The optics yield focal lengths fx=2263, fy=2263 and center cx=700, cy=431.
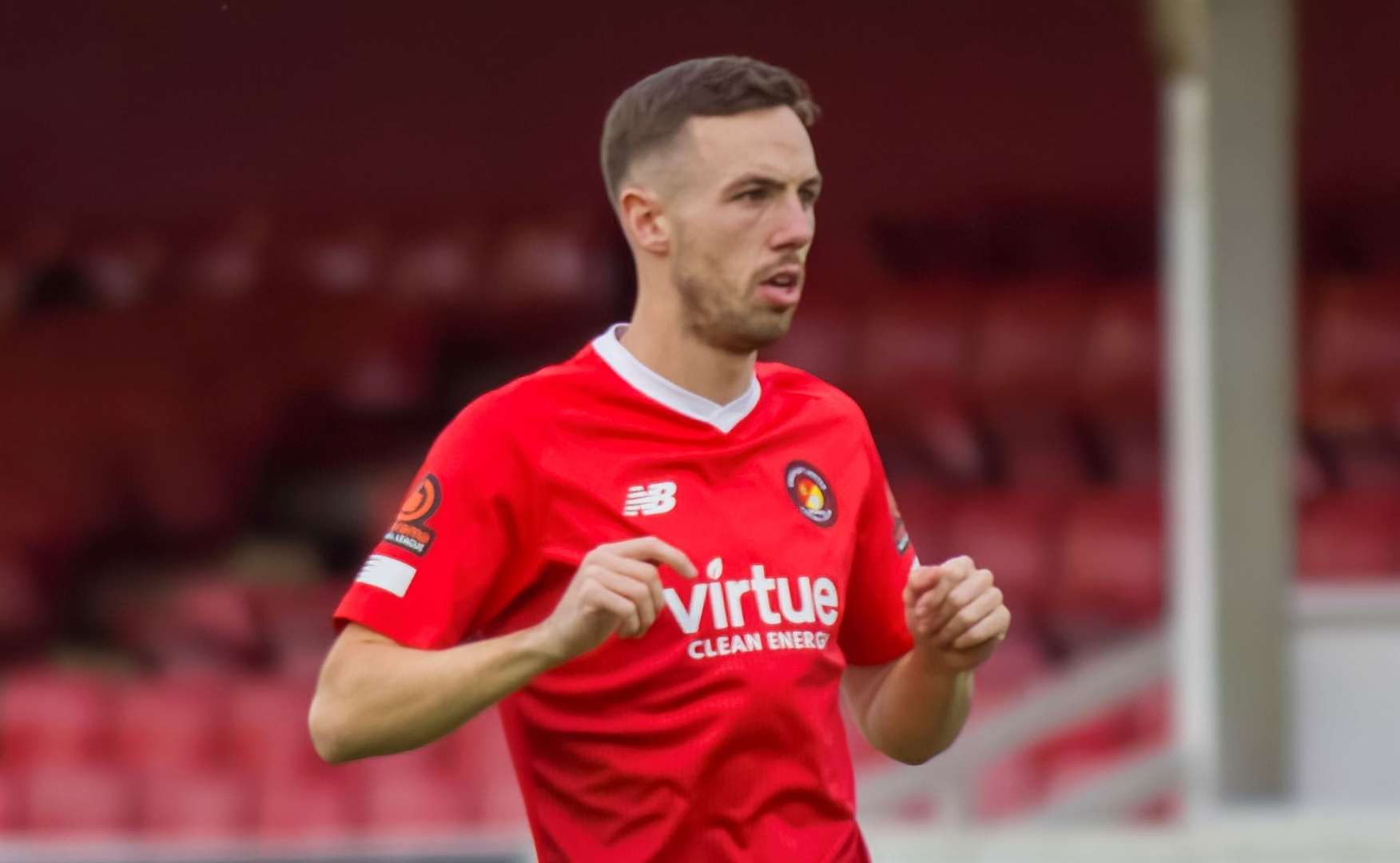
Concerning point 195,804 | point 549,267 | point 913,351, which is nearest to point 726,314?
point 195,804

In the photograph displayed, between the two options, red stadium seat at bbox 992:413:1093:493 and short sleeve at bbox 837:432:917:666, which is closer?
short sleeve at bbox 837:432:917:666

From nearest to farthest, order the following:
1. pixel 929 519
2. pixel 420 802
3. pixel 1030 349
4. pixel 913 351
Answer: pixel 420 802 < pixel 929 519 < pixel 1030 349 < pixel 913 351

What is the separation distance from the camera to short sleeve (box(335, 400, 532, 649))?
1787 millimetres

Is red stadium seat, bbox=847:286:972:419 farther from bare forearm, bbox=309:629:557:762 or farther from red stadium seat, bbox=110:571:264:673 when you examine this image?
bare forearm, bbox=309:629:557:762

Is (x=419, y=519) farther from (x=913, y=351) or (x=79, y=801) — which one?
(x=913, y=351)

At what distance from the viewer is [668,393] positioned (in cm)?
189

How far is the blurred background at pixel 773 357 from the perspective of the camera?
14.5 feet

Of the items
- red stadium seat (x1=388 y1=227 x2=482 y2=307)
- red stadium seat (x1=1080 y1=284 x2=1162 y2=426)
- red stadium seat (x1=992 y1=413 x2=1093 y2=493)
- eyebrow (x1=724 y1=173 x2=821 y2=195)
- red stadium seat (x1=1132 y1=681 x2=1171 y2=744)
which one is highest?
red stadium seat (x1=388 y1=227 x2=482 y2=307)

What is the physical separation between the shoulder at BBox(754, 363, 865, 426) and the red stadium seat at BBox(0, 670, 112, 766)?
4.50 meters

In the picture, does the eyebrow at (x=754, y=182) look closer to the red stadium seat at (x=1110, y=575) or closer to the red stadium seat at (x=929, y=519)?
the red stadium seat at (x=929, y=519)

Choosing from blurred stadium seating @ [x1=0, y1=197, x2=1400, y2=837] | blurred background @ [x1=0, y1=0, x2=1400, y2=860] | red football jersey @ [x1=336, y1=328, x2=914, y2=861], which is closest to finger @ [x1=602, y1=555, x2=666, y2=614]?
red football jersey @ [x1=336, y1=328, x2=914, y2=861]

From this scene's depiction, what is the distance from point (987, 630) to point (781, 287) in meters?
0.32

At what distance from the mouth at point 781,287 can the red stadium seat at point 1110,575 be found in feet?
13.6

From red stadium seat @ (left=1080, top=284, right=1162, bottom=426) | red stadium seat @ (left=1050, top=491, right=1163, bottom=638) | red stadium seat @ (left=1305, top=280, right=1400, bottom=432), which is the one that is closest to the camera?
red stadium seat @ (left=1050, top=491, right=1163, bottom=638)
